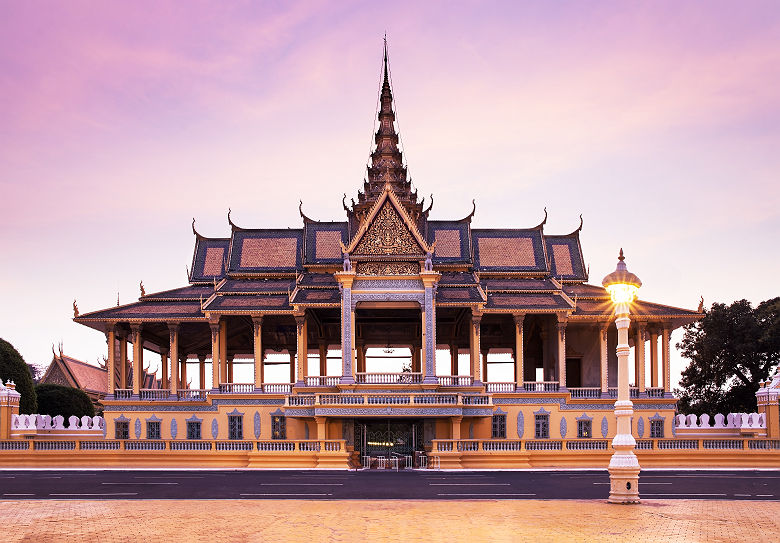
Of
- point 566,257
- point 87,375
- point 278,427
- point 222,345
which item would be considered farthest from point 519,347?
point 87,375

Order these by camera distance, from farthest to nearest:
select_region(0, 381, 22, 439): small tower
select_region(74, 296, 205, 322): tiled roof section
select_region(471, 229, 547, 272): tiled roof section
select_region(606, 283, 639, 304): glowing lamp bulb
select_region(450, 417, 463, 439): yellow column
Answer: select_region(471, 229, 547, 272): tiled roof section < select_region(74, 296, 205, 322): tiled roof section < select_region(0, 381, 22, 439): small tower < select_region(450, 417, 463, 439): yellow column < select_region(606, 283, 639, 304): glowing lamp bulb

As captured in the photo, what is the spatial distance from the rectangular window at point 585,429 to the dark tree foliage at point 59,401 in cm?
3453

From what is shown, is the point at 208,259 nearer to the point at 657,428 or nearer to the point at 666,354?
the point at 666,354

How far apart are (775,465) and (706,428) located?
8.09m

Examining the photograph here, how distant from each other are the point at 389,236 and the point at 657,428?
15.7 meters

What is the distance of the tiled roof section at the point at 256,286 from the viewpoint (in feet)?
154

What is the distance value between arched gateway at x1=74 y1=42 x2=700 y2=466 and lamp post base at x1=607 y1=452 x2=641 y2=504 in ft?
51.0

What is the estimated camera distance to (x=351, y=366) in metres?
42.3

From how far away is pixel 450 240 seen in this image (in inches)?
2014

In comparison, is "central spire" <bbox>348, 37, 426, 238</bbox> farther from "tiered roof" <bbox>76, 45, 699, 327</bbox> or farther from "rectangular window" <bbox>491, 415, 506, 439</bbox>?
"rectangular window" <bbox>491, 415, 506, 439</bbox>

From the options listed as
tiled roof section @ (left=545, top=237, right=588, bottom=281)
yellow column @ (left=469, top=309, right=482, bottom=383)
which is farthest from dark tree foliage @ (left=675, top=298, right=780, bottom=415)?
yellow column @ (left=469, top=309, right=482, bottom=383)

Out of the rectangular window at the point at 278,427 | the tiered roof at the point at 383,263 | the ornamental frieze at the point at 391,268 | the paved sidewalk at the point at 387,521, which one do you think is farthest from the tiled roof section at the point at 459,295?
the paved sidewalk at the point at 387,521

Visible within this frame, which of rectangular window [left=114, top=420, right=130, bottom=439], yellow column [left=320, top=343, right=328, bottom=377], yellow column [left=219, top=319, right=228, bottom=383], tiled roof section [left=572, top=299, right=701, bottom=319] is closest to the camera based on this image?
rectangular window [left=114, top=420, right=130, bottom=439]

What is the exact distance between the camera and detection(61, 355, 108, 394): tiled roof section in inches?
2823
